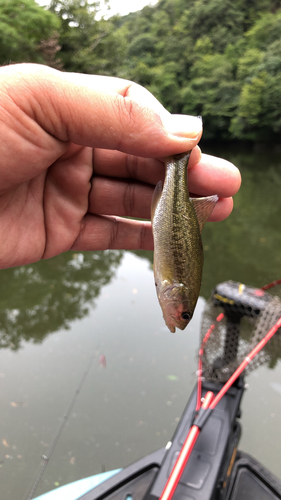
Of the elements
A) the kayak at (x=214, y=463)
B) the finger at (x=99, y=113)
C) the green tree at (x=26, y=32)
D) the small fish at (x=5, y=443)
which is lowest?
the small fish at (x=5, y=443)

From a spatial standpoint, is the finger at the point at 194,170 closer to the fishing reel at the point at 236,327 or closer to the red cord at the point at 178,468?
the fishing reel at the point at 236,327

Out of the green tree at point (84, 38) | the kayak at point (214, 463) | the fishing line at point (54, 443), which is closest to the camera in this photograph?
the kayak at point (214, 463)

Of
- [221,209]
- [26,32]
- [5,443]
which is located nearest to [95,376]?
[5,443]

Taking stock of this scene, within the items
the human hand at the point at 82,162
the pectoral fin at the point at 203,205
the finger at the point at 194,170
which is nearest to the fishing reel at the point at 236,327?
the human hand at the point at 82,162

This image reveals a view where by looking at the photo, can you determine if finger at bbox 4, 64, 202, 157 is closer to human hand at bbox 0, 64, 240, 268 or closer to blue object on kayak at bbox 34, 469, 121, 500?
human hand at bbox 0, 64, 240, 268

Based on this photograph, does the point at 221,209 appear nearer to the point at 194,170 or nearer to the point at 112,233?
the point at 194,170

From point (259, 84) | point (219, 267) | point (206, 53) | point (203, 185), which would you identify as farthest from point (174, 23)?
point (203, 185)

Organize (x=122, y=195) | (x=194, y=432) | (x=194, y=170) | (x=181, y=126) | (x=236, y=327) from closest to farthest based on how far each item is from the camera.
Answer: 1. (x=181, y=126)
2. (x=194, y=170)
3. (x=194, y=432)
4. (x=122, y=195)
5. (x=236, y=327)
